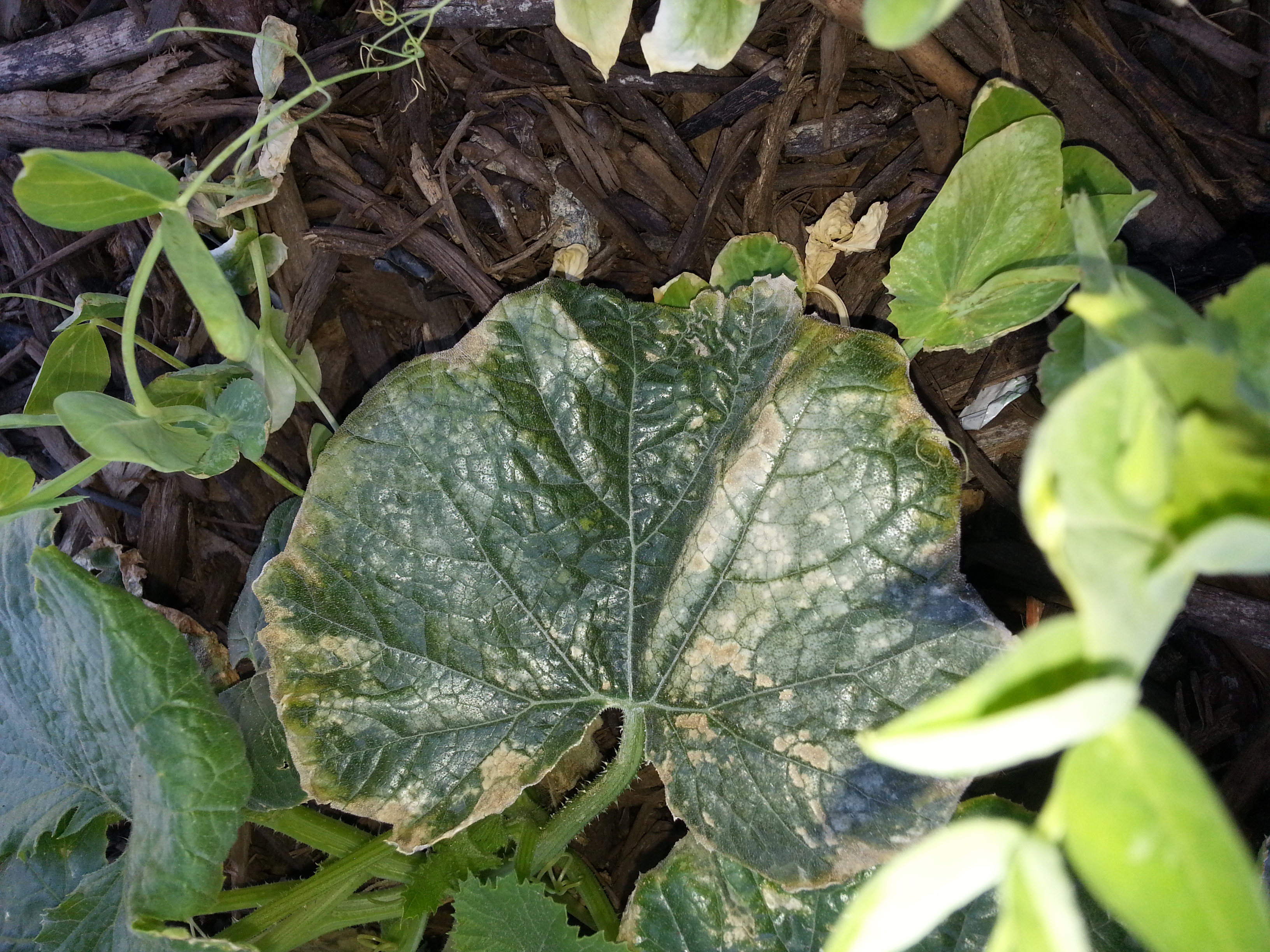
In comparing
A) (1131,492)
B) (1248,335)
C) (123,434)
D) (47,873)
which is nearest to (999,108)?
(1248,335)

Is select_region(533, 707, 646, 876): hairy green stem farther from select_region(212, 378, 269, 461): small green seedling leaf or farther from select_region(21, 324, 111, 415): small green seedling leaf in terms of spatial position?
select_region(21, 324, 111, 415): small green seedling leaf

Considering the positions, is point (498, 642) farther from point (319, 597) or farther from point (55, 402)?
point (55, 402)

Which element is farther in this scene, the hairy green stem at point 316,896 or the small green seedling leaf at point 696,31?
the hairy green stem at point 316,896

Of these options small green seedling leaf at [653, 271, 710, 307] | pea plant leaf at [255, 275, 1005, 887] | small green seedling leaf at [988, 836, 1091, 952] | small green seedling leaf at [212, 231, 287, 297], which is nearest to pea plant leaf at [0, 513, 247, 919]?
pea plant leaf at [255, 275, 1005, 887]

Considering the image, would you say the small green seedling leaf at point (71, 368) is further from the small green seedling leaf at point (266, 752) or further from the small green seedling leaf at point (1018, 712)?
the small green seedling leaf at point (1018, 712)

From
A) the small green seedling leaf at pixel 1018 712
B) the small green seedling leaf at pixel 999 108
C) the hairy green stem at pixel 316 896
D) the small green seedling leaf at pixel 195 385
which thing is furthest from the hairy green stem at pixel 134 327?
the small green seedling leaf at pixel 999 108

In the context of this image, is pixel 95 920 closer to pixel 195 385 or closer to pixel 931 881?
pixel 195 385
